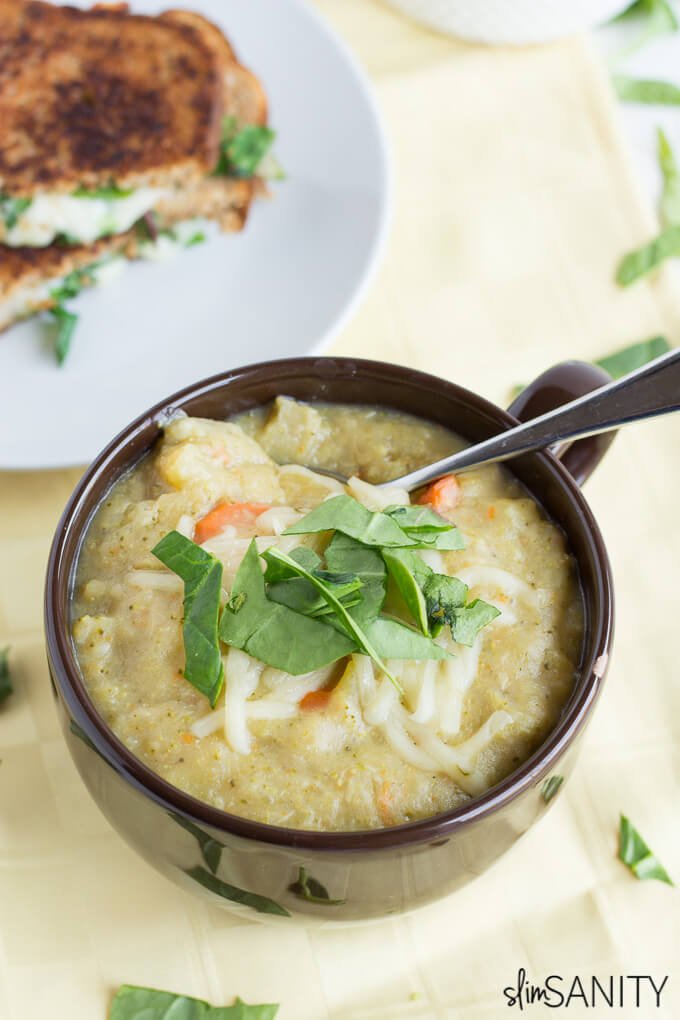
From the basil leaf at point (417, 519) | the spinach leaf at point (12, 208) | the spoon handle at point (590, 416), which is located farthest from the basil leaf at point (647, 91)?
the basil leaf at point (417, 519)

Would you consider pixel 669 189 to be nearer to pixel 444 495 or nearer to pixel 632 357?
pixel 632 357


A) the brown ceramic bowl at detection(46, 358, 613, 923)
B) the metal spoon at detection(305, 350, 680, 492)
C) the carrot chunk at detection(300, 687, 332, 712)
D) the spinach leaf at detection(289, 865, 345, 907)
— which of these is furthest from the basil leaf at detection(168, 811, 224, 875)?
the metal spoon at detection(305, 350, 680, 492)

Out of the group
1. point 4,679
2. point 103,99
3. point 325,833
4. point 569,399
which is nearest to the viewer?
point 325,833

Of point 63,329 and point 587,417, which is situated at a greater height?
point 63,329

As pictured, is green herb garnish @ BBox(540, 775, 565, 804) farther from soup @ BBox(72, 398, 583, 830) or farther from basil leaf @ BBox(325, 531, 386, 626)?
basil leaf @ BBox(325, 531, 386, 626)

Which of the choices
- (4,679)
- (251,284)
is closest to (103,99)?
(251,284)

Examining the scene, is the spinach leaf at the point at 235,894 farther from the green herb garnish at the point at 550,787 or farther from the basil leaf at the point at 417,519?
the basil leaf at the point at 417,519
